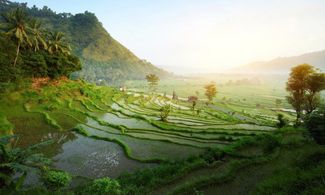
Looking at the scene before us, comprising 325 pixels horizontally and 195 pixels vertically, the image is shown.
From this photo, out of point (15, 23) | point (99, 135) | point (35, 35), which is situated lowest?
point (99, 135)

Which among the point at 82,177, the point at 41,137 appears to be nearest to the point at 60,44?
the point at 41,137

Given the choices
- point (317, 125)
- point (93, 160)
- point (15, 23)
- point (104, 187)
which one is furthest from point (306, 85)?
point (15, 23)

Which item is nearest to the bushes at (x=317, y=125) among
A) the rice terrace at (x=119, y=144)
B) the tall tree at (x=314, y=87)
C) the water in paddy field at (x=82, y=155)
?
the rice terrace at (x=119, y=144)

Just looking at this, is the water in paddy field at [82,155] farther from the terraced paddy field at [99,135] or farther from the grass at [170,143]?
the grass at [170,143]

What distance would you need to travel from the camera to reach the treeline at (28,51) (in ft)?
107

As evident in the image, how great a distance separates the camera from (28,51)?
A: 38.7 meters

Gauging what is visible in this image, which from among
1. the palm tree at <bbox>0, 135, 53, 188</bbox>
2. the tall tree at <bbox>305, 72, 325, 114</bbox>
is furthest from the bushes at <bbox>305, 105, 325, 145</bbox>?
the tall tree at <bbox>305, 72, 325, 114</bbox>

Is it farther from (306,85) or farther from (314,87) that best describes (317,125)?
(306,85)

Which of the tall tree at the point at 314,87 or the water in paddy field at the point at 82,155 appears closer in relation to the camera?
the water in paddy field at the point at 82,155

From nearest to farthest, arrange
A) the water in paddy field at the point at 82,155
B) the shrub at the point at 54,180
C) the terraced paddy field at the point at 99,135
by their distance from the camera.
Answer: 1. the shrub at the point at 54,180
2. the water in paddy field at the point at 82,155
3. the terraced paddy field at the point at 99,135

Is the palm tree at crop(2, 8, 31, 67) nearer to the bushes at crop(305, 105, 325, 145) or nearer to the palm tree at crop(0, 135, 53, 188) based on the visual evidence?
the palm tree at crop(0, 135, 53, 188)

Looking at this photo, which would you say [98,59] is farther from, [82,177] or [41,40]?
[82,177]

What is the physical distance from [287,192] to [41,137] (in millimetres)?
21660

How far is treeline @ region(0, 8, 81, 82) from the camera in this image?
32.7 metres
